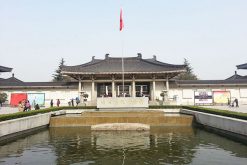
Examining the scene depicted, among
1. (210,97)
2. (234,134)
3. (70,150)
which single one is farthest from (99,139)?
(210,97)

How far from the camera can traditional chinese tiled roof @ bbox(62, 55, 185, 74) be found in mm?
40531

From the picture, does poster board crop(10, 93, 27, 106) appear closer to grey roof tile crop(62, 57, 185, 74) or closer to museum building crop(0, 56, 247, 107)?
museum building crop(0, 56, 247, 107)

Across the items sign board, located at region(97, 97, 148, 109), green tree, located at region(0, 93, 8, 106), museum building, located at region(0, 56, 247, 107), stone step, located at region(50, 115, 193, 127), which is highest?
museum building, located at region(0, 56, 247, 107)

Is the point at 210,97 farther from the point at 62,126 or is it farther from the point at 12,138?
the point at 12,138

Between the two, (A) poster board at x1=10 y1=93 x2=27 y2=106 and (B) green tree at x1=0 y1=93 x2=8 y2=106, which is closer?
(B) green tree at x1=0 y1=93 x2=8 y2=106

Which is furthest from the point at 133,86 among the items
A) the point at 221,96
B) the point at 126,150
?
the point at 126,150

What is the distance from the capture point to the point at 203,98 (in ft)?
127

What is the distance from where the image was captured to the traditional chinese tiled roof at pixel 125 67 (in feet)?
133

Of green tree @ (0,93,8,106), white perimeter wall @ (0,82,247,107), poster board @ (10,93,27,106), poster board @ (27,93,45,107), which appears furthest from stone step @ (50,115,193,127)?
green tree @ (0,93,8,106)

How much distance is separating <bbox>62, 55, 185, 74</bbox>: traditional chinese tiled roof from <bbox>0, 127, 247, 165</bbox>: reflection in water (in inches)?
964

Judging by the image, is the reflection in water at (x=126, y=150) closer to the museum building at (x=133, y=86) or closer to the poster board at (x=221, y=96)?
the poster board at (x=221, y=96)

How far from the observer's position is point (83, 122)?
23.1 meters

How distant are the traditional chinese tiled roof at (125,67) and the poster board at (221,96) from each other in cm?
563

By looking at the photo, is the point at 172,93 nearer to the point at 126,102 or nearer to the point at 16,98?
the point at 126,102
